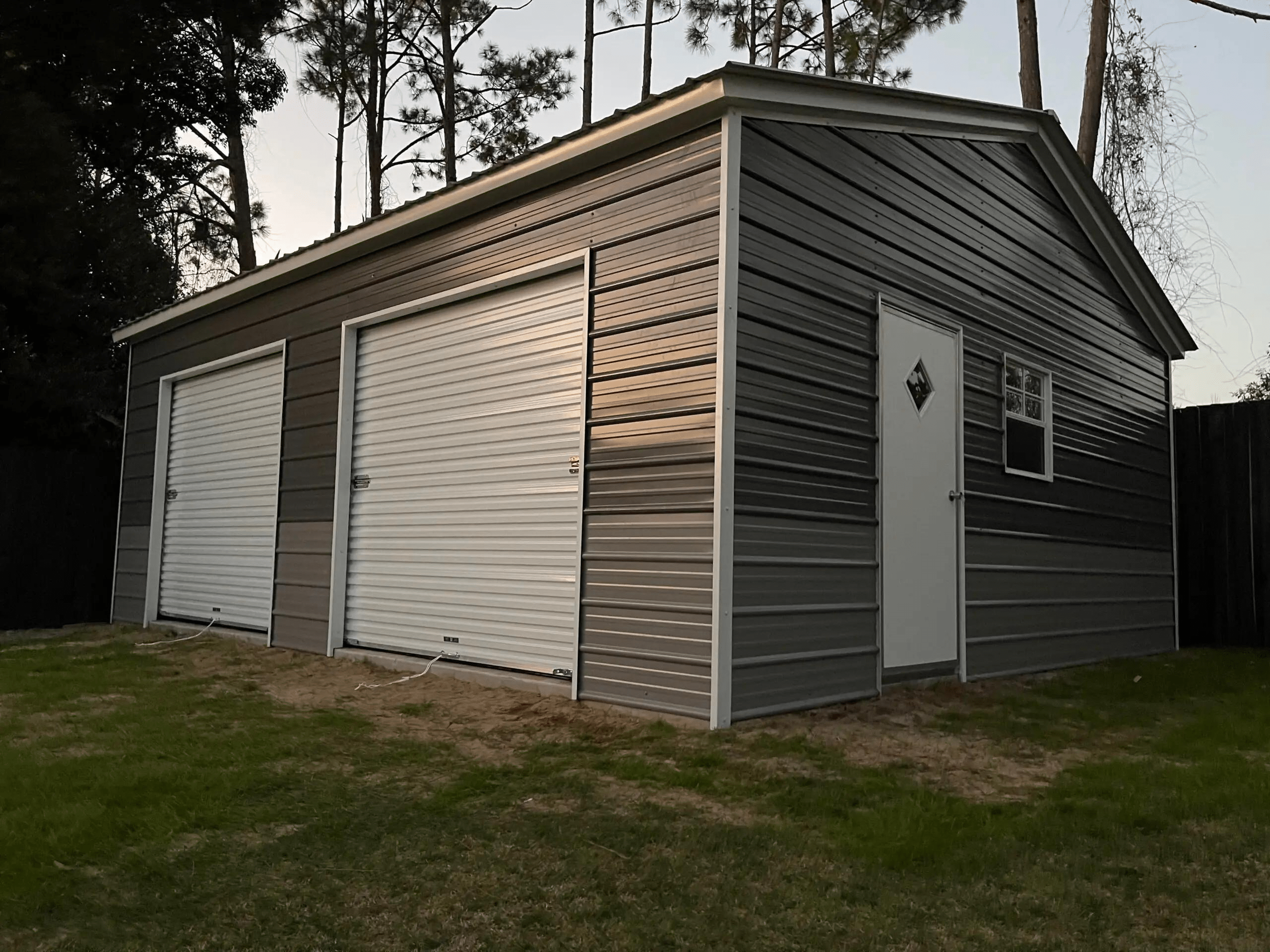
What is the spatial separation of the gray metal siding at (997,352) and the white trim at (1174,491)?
101 mm

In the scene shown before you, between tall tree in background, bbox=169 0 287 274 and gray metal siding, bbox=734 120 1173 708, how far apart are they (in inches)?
403

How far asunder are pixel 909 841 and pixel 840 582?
94.6 inches

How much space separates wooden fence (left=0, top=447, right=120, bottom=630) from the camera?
10.1 m

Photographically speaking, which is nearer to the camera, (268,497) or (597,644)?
(597,644)

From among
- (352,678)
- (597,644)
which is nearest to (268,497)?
(352,678)

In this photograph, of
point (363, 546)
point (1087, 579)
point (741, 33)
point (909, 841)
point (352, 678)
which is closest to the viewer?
point (909, 841)

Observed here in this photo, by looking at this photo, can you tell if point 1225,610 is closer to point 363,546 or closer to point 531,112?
point 363,546

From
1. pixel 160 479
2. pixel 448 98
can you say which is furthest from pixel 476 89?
pixel 160 479

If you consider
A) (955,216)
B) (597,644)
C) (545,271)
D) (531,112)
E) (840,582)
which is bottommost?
(597,644)

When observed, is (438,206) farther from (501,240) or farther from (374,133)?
(374,133)

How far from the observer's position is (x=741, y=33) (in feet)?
55.1

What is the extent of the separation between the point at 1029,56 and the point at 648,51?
6476mm

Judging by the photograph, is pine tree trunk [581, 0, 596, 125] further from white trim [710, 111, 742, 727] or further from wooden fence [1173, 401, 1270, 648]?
white trim [710, 111, 742, 727]

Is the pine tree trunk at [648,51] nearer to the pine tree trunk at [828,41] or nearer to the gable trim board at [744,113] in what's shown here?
the pine tree trunk at [828,41]
